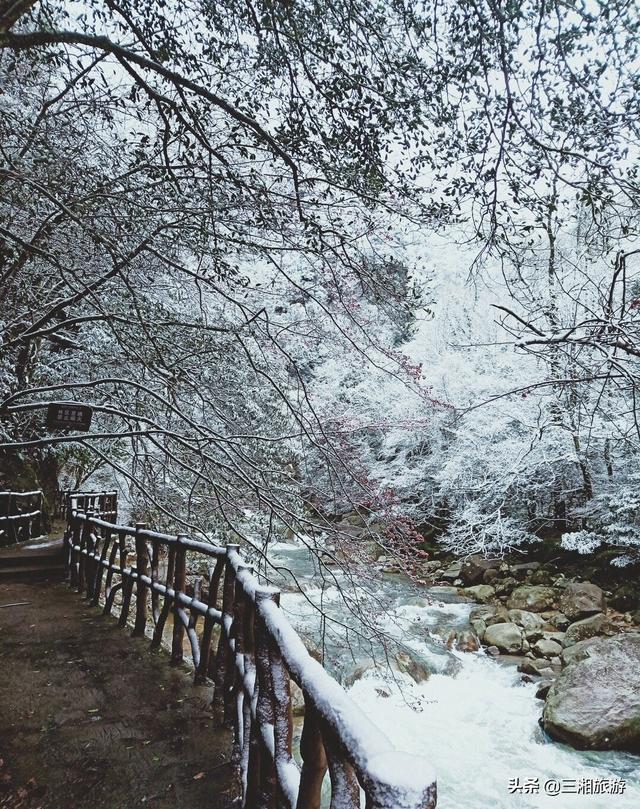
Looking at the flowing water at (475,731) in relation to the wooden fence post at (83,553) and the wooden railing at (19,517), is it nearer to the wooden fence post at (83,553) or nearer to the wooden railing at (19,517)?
the wooden fence post at (83,553)

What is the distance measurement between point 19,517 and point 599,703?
1107cm

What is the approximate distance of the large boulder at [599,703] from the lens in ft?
21.9

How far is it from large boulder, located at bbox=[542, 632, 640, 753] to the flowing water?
0.20 metres

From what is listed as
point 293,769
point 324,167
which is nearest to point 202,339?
point 324,167

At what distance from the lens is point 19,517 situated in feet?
34.9

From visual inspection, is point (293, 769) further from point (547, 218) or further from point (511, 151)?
point (511, 151)

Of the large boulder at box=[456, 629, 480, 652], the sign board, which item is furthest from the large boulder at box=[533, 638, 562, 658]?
the sign board

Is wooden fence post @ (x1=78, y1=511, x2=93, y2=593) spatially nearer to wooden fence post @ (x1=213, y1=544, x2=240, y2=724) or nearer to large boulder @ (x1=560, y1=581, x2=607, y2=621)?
wooden fence post @ (x1=213, y1=544, x2=240, y2=724)

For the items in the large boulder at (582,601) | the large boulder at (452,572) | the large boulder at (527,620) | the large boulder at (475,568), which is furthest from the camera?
the large boulder at (452,572)

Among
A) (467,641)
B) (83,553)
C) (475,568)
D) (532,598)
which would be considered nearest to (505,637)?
(467,641)

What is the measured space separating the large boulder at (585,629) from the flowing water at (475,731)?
4.54ft

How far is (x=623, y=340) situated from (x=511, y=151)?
5.48ft

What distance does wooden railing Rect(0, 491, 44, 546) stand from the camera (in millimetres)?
10398

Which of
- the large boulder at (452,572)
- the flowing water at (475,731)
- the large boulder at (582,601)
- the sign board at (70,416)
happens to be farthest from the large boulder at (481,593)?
the sign board at (70,416)
